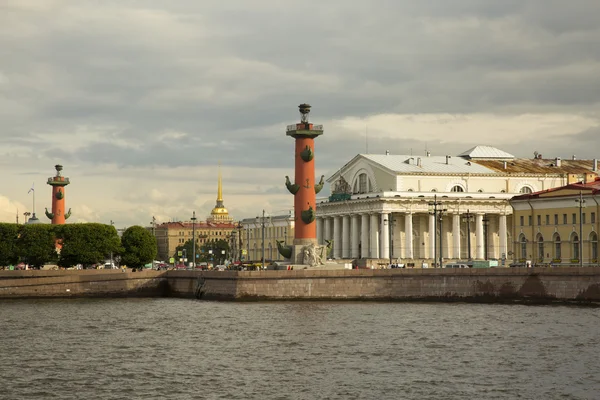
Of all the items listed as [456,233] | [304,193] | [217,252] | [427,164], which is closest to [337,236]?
[427,164]

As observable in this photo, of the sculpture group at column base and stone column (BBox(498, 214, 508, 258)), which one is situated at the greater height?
stone column (BBox(498, 214, 508, 258))

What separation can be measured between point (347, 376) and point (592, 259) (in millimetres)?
50041

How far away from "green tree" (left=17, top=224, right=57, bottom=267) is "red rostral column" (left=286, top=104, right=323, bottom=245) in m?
23.7

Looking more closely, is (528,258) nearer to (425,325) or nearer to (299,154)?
(299,154)

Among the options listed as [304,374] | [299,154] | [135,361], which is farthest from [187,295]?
[304,374]

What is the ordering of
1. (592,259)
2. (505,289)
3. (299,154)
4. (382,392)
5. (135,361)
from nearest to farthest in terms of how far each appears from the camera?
(382,392) → (135,361) → (505,289) → (299,154) → (592,259)

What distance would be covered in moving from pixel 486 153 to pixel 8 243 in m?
56.0

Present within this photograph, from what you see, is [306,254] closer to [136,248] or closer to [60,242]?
[136,248]

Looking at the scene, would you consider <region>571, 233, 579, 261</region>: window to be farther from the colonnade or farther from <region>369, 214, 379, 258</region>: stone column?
<region>369, 214, 379, 258</region>: stone column

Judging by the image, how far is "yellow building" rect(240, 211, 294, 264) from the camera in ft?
488

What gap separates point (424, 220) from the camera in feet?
363

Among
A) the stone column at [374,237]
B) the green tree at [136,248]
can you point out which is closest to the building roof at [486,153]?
the stone column at [374,237]

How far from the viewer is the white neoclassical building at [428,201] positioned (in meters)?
107

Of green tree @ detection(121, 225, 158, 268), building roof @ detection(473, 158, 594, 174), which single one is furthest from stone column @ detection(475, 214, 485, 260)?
green tree @ detection(121, 225, 158, 268)
